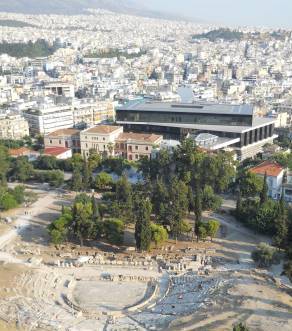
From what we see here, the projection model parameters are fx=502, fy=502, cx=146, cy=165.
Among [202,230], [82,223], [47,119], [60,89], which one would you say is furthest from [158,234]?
[60,89]

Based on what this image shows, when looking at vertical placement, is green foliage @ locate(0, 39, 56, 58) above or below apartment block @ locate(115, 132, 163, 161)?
above

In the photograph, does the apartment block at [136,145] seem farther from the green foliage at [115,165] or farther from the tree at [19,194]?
the tree at [19,194]

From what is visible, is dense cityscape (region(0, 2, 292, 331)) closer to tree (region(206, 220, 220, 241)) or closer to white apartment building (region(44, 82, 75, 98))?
tree (region(206, 220, 220, 241))

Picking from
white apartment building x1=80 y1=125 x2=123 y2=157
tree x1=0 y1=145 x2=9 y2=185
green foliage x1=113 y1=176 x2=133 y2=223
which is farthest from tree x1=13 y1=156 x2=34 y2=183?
green foliage x1=113 y1=176 x2=133 y2=223

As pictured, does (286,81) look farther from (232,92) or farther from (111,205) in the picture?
(111,205)

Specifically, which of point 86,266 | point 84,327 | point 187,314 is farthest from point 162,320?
point 86,266

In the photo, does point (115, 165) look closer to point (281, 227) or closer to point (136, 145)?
point (136, 145)
